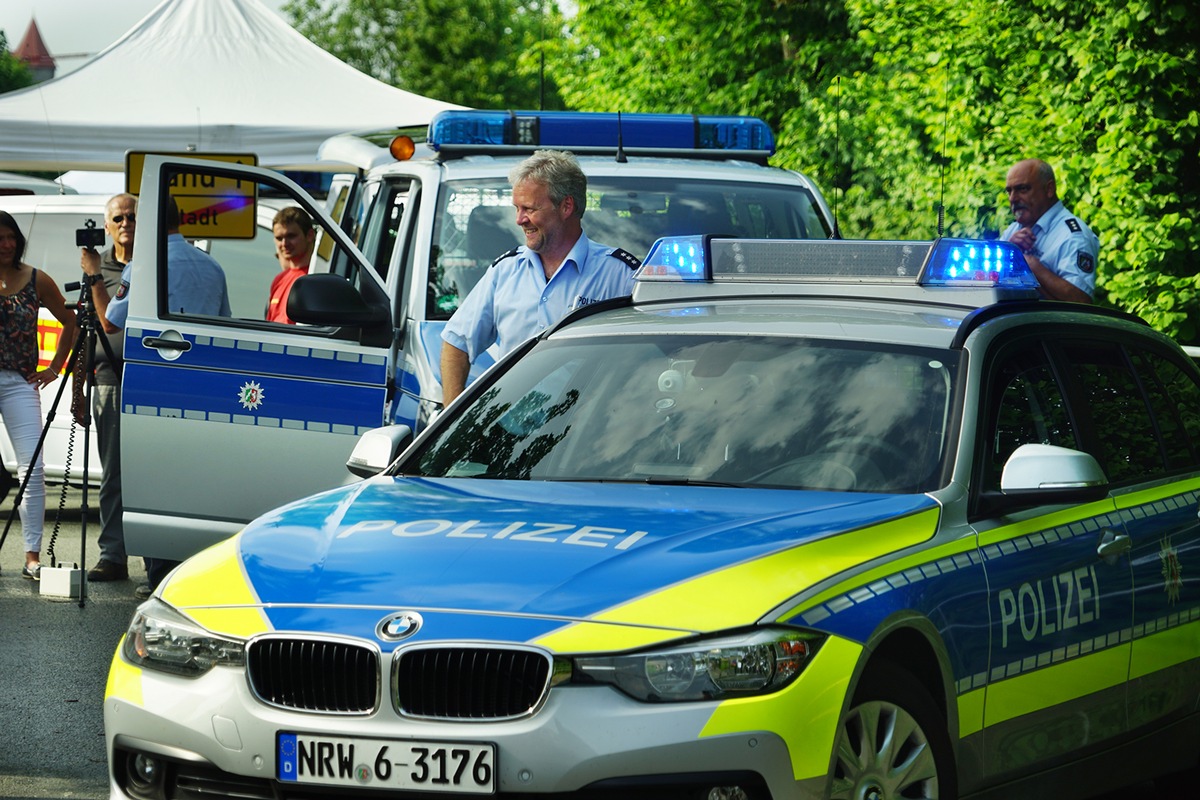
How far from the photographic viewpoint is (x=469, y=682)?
383 cm

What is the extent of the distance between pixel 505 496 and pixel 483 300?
7.77ft

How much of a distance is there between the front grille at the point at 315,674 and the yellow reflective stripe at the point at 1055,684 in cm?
149

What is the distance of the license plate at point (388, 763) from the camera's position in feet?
12.4

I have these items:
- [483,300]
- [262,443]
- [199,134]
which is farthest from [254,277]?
[483,300]

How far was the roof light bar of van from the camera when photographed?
29.8ft

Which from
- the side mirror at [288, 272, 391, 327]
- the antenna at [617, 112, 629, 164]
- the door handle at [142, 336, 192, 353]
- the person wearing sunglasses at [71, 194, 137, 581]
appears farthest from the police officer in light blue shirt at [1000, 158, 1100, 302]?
the person wearing sunglasses at [71, 194, 137, 581]

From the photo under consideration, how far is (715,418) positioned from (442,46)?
63.7m

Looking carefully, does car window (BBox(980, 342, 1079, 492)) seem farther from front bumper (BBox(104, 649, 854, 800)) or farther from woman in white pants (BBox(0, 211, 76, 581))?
woman in white pants (BBox(0, 211, 76, 581))

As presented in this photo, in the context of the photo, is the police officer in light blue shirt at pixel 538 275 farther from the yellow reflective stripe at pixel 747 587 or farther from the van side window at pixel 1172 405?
the yellow reflective stripe at pixel 747 587

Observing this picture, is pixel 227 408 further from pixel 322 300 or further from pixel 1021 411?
pixel 1021 411

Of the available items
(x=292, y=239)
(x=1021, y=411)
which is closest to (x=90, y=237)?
(x=292, y=239)

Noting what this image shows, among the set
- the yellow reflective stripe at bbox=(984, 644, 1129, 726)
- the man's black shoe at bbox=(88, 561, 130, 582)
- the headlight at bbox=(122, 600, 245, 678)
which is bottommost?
the man's black shoe at bbox=(88, 561, 130, 582)

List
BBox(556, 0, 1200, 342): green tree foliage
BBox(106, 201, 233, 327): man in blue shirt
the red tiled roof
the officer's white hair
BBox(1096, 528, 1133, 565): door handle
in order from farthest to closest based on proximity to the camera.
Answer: the red tiled roof, BBox(556, 0, 1200, 342): green tree foliage, BBox(106, 201, 233, 327): man in blue shirt, the officer's white hair, BBox(1096, 528, 1133, 565): door handle

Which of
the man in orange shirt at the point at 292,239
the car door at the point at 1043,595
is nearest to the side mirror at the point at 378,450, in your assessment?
the car door at the point at 1043,595
